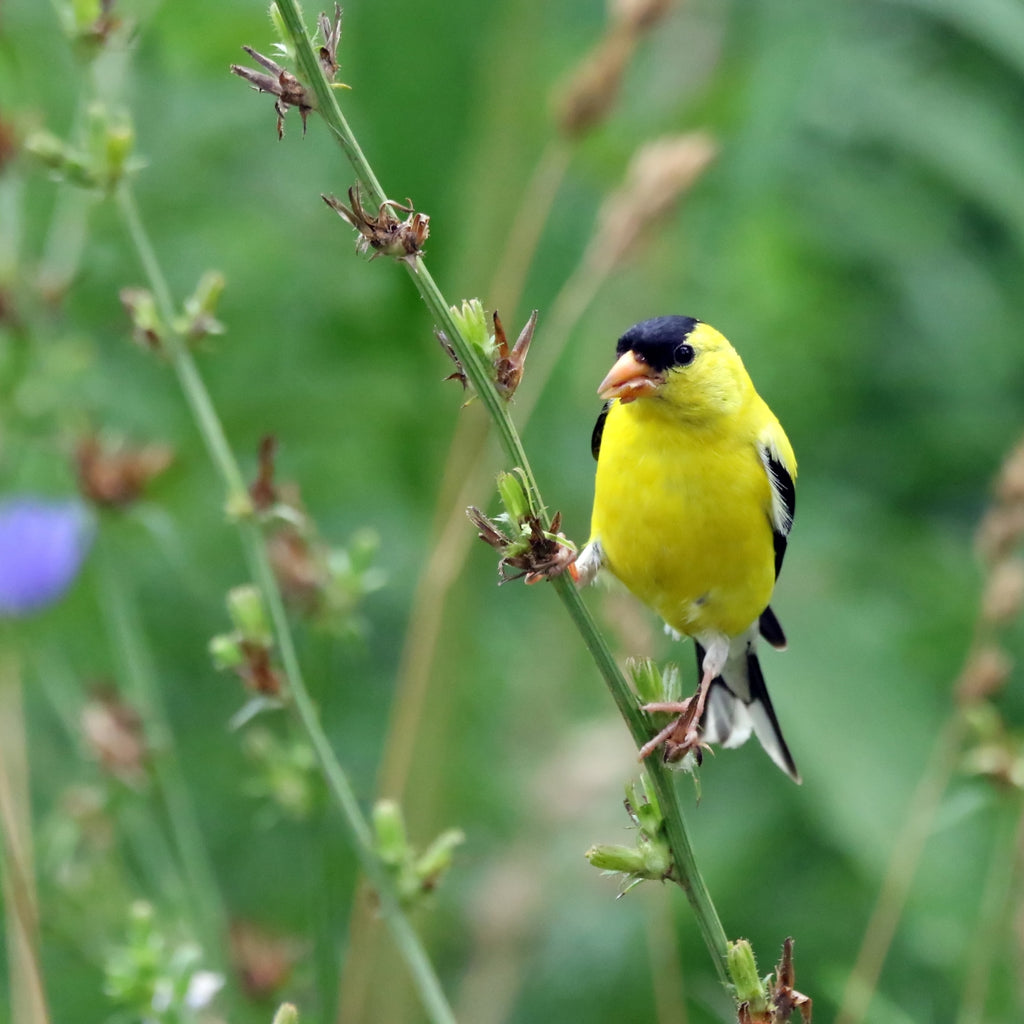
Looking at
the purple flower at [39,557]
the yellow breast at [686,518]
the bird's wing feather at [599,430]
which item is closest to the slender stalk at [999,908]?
the yellow breast at [686,518]

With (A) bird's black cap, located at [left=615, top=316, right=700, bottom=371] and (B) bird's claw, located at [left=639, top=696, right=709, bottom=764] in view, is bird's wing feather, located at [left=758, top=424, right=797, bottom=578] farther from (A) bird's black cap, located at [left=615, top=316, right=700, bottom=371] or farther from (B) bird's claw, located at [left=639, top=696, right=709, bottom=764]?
(B) bird's claw, located at [left=639, top=696, right=709, bottom=764]

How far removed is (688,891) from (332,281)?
7.63 feet

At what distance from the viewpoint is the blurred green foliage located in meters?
2.49

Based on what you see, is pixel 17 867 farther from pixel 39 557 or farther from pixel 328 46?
pixel 328 46

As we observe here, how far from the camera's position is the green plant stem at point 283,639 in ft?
4.20

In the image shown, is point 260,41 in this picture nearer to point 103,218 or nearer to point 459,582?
point 103,218

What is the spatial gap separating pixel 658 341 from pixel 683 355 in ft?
0.16

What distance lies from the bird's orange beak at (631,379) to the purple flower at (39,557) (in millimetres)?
799

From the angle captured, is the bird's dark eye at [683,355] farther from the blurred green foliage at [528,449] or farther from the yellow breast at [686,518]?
the blurred green foliage at [528,449]

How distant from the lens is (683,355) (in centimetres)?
180

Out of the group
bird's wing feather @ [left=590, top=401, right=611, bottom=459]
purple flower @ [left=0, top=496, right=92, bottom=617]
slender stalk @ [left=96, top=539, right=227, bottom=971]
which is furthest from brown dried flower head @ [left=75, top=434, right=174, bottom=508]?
bird's wing feather @ [left=590, top=401, right=611, bottom=459]

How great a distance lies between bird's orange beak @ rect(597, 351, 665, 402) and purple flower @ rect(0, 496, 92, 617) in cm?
80

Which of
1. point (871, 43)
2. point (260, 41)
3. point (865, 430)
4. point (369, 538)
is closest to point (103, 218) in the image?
point (260, 41)

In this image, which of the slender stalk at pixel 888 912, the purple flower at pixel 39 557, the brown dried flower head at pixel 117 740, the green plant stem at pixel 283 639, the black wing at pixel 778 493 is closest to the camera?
the green plant stem at pixel 283 639
